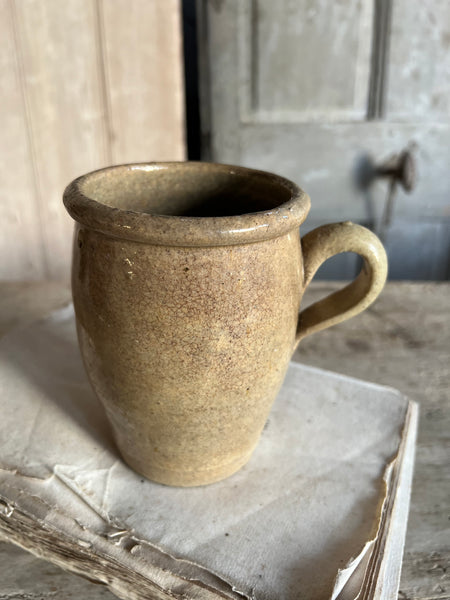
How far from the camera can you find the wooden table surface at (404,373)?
0.48m

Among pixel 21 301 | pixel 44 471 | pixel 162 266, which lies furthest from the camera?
pixel 21 301

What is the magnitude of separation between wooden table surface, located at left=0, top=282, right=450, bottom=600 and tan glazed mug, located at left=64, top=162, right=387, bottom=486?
13 centimetres

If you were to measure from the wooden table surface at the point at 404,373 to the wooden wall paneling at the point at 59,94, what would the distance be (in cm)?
27

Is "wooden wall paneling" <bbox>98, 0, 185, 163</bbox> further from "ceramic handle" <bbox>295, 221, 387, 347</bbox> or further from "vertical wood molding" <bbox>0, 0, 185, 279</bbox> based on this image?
"ceramic handle" <bbox>295, 221, 387, 347</bbox>

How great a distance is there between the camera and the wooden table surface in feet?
1.59

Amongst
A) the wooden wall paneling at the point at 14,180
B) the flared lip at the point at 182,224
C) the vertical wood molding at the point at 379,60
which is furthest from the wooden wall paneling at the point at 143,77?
the flared lip at the point at 182,224

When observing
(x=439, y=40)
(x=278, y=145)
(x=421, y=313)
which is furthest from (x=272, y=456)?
(x=439, y=40)

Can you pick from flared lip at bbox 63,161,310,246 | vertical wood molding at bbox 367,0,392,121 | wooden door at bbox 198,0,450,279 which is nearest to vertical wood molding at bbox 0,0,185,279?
wooden door at bbox 198,0,450,279

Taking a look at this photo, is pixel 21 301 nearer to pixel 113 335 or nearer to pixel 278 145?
pixel 113 335

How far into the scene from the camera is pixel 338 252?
0.51 meters

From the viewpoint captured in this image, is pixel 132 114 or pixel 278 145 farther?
pixel 278 145

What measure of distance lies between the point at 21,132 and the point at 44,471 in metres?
0.78

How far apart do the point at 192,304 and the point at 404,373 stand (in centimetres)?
46

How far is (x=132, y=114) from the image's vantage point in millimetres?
1117
